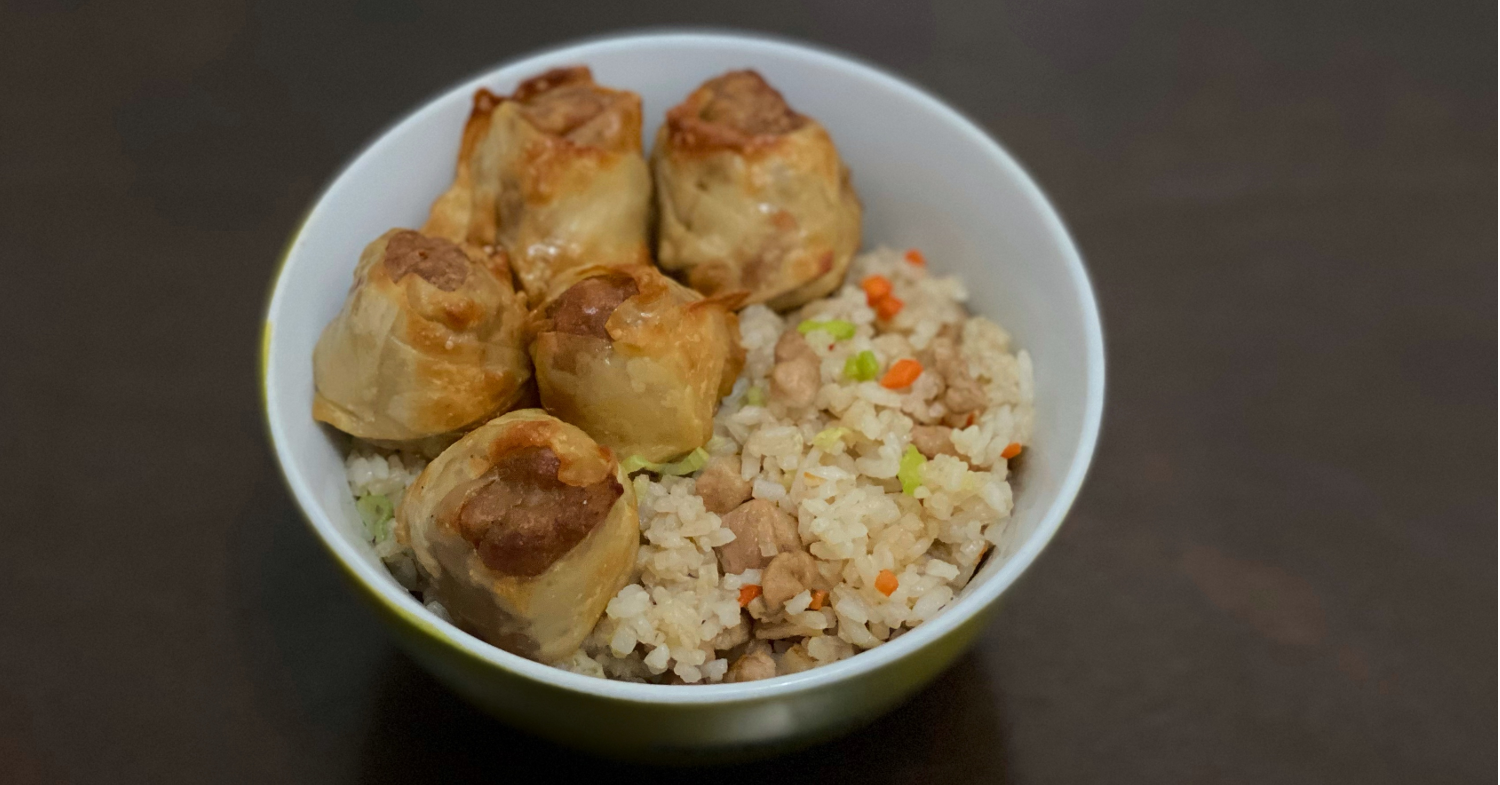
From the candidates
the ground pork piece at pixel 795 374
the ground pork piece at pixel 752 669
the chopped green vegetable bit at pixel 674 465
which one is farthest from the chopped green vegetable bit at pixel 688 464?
the ground pork piece at pixel 752 669

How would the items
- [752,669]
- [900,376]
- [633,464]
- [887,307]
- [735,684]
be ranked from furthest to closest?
1. [887,307]
2. [900,376]
3. [633,464]
4. [752,669]
5. [735,684]

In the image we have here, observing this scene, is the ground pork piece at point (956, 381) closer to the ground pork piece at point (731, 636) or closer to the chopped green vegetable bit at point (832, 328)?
the chopped green vegetable bit at point (832, 328)

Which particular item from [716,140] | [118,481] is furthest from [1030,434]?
[118,481]

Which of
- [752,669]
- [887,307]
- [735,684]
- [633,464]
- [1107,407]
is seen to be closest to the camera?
[735,684]

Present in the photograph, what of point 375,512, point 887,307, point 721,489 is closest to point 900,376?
point 887,307

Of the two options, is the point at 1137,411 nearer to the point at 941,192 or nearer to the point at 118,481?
the point at 941,192

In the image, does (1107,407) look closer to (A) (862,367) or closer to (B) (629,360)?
(A) (862,367)

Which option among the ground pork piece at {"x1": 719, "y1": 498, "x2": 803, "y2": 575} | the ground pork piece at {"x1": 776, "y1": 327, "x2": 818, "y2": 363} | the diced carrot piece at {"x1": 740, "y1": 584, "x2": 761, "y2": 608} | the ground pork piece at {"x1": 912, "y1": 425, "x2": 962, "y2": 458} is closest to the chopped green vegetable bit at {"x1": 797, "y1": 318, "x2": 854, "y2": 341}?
the ground pork piece at {"x1": 776, "y1": 327, "x2": 818, "y2": 363}

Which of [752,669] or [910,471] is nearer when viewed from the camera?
[752,669]
